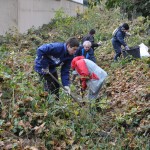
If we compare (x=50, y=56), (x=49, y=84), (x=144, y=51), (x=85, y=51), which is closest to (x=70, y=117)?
(x=49, y=84)

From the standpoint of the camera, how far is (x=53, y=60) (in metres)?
6.64

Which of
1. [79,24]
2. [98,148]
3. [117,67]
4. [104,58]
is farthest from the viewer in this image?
[79,24]

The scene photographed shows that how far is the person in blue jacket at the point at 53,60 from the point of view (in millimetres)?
6445

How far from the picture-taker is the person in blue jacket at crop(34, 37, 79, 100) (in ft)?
21.1

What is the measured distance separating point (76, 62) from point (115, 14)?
50.0 feet

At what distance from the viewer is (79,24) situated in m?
19.5

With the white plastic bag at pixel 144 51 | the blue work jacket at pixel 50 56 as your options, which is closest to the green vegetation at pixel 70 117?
the blue work jacket at pixel 50 56

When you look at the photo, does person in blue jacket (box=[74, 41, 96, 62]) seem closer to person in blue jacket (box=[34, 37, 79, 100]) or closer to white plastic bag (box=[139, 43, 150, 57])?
white plastic bag (box=[139, 43, 150, 57])

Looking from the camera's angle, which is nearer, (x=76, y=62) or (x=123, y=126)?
(x=123, y=126)

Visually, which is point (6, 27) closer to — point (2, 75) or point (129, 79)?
point (129, 79)

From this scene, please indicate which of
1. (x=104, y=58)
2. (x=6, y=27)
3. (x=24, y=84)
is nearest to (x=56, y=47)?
(x=24, y=84)

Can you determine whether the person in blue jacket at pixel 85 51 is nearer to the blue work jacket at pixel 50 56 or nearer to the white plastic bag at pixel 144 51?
the white plastic bag at pixel 144 51

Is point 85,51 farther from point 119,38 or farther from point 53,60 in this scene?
point 53,60

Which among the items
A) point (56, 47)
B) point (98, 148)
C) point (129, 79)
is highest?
point (56, 47)
